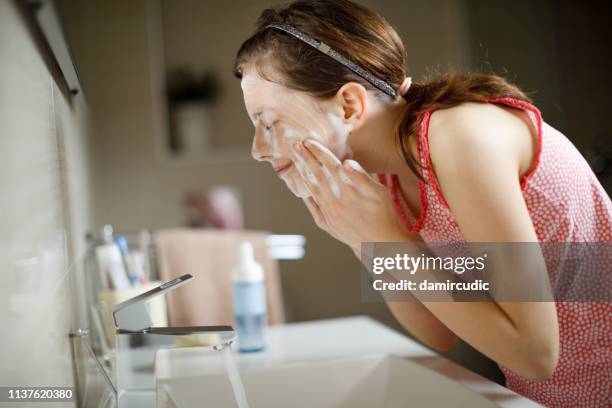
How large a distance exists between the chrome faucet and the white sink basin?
0.05 m

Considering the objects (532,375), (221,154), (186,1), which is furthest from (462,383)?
(221,154)

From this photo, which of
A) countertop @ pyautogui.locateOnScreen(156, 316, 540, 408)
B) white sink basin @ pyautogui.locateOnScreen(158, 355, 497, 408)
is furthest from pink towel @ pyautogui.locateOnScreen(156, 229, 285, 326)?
white sink basin @ pyautogui.locateOnScreen(158, 355, 497, 408)

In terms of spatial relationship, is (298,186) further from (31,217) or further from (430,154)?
(31,217)

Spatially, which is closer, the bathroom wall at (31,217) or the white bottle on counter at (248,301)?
the bathroom wall at (31,217)

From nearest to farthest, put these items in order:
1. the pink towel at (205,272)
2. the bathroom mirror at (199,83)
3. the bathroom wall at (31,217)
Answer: the bathroom wall at (31,217) → the bathroom mirror at (199,83) → the pink towel at (205,272)

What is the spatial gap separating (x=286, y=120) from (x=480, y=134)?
19cm

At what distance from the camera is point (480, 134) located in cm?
50

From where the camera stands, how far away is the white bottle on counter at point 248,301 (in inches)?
33.0

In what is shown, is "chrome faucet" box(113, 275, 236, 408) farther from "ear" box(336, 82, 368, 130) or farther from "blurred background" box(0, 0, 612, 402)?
"ear" box(336, 82, 368, 130)

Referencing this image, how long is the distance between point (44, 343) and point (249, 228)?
41.0 inches

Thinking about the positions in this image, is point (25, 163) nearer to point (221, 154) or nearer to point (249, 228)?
point (221, 154)

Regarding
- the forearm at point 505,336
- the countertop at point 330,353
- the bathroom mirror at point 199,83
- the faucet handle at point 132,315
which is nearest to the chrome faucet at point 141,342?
the faucet handle at point 132,315

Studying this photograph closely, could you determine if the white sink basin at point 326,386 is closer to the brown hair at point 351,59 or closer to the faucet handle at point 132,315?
the faucet handle at point 132,315

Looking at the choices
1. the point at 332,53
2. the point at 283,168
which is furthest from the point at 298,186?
the point at 332,53
